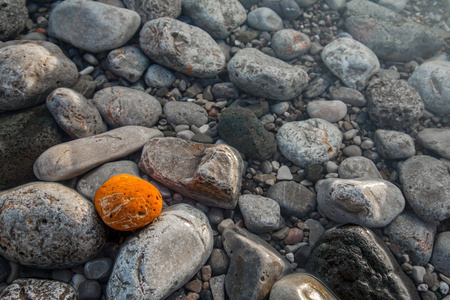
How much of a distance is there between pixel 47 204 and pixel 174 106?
204 cm

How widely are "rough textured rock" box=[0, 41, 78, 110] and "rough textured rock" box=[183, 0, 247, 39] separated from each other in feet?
6.96

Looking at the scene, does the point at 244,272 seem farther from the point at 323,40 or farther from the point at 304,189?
the point at 323,40

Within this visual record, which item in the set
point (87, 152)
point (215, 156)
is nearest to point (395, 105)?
point (215, 156)

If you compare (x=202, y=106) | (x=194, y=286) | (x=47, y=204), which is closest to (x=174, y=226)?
(x=194, y=286)

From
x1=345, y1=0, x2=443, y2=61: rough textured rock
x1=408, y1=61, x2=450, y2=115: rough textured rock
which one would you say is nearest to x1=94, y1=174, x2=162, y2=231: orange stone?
x1=408, y1=61, x2=450, y2=115: rough textured rock

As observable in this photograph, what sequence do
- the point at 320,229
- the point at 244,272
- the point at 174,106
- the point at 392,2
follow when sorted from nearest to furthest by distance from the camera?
the point at 244,272
the point at 320,229
the point at 174,106
the point at 392,2

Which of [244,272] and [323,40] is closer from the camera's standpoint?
[244,272]

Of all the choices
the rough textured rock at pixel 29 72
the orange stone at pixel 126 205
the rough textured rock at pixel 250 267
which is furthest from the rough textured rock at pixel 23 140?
the rough textured rock at pixel 250 267

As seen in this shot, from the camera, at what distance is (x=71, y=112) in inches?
149

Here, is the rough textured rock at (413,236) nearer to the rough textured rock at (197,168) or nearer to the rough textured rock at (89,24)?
the rough textured rock at (197,168)

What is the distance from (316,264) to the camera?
338cm

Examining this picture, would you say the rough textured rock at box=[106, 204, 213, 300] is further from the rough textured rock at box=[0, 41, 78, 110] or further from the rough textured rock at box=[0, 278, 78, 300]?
the rough textured rock at box=[0, 41, 78, 110]

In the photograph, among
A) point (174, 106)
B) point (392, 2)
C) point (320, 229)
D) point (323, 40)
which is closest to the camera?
point (320, 229)

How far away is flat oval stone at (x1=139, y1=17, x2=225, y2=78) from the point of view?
445 cm
